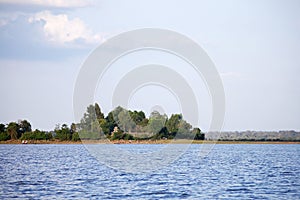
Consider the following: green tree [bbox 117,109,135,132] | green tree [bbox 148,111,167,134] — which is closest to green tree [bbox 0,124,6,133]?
green tree [bbox 117,109,135,132]

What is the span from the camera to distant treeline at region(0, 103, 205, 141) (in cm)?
17675

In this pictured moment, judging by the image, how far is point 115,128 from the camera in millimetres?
179750

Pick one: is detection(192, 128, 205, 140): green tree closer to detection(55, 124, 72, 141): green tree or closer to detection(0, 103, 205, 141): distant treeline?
detection(0, 103, 205, 141): distant treeline

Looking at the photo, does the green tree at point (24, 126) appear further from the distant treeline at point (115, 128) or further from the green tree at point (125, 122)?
the green tree at point (125, 122)

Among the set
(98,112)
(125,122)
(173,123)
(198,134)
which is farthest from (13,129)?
(198,134)

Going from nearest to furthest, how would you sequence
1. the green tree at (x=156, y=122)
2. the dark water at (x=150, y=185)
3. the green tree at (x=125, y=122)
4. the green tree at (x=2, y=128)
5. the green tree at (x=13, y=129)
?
the dark water at (x=150, y=185)
the green tree at (x=156, y=122)
the green tree at (x=125, y=122)
the green tree at (x=13, y=129)
the green tree at (x=2, y=128)

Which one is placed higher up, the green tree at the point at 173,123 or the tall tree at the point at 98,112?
the tall tree at the point at 98,112

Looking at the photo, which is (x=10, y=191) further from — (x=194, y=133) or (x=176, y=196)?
(x=194, y=133)

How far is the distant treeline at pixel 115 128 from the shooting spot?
17675cm

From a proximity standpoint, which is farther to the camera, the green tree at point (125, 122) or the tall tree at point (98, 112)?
the green tree at point (125, 122)

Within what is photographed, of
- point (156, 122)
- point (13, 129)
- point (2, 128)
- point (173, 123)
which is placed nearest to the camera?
point (173, 123)

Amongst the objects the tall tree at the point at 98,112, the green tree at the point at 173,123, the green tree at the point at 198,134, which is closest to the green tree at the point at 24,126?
the tall tree at the point at 98,112

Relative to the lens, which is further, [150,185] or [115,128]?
[115,128]

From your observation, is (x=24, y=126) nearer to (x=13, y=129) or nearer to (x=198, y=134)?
(x=13, y=129)
